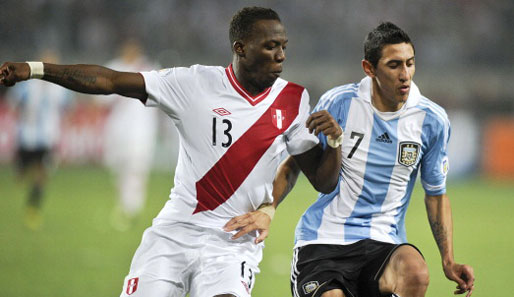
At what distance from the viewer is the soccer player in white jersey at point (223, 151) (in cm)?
427

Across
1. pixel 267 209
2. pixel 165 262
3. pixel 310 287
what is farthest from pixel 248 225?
pixel 310 287

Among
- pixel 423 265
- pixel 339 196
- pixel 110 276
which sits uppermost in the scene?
pixel 339 196

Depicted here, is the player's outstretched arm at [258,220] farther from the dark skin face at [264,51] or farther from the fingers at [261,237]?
the dark skin face at [264,51]

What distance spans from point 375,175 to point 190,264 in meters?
1.31

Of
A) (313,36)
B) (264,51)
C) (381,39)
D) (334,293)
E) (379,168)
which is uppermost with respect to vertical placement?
(313,36)

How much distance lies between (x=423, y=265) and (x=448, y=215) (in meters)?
0.66

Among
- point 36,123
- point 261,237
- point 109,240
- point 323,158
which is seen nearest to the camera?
point 261,237

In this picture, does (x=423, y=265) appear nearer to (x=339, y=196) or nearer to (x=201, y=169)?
(x=339, y=196)

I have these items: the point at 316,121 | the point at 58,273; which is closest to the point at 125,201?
the point at 58,273

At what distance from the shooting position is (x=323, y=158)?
176 inches

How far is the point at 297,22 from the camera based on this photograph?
22.2 m

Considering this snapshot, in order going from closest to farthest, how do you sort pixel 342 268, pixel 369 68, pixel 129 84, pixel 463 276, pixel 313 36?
pixel 129 84, pixel 463 276, pixel 342 268, pixel 369 68, pixel 313 36

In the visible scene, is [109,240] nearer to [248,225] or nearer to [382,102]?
[382,102]

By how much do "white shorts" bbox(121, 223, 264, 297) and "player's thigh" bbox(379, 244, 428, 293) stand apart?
0.76 m
